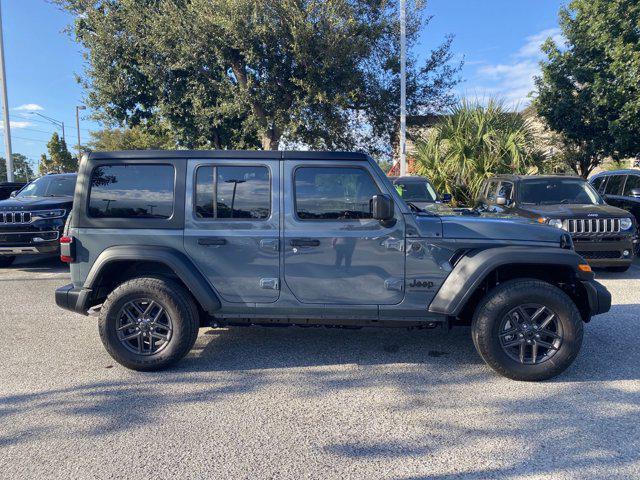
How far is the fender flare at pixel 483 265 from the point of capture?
3678 mm

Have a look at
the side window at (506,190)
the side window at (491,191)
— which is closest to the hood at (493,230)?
the side window at (506,190)

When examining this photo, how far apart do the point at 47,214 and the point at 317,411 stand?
729 cm

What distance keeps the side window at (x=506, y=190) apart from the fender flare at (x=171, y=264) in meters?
6.46

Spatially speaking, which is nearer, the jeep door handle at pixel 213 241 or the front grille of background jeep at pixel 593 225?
the jeep door handle at pixel 213 241

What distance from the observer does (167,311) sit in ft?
13.1

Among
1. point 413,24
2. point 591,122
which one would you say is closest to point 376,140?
point 413,24

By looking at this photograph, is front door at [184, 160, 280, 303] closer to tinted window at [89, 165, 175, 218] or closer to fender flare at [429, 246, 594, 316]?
tinted window at [89, 165, 175, 218]

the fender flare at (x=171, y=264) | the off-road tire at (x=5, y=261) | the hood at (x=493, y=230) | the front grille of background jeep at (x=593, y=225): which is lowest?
the off-road tire at (x=5, y=261)

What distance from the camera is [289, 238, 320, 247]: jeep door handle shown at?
3.88m

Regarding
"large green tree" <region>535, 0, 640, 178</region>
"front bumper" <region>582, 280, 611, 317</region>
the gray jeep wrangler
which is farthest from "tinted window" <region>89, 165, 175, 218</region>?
"large green tree" <region>535, 0, 640, 178</region>

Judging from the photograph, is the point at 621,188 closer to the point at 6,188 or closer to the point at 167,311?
the point at 167,311

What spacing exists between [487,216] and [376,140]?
12121 mm

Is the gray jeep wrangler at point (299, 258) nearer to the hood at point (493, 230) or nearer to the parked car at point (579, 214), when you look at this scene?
the hood at point (493, 230)

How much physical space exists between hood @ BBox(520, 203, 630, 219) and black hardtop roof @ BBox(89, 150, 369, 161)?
189 inches
